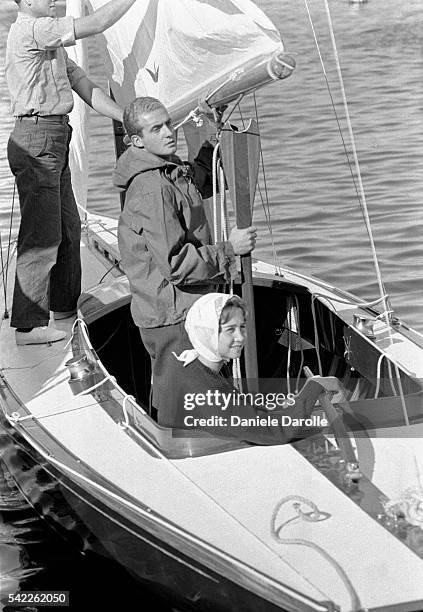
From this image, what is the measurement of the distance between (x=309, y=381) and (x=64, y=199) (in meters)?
1.63

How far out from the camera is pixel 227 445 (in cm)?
362

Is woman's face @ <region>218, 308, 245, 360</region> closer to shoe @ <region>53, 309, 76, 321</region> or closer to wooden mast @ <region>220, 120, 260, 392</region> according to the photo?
wooden mast @ <region>220, 120, 260, 392</region>

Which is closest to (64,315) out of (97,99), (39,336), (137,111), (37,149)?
(39,336)

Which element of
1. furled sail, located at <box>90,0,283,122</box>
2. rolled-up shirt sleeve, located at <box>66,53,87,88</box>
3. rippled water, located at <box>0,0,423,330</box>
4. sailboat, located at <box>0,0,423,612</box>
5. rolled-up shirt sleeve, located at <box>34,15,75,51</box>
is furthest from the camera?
rippled water, located at <box>0,0,423,330</box>

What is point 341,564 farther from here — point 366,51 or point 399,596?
point 366,51

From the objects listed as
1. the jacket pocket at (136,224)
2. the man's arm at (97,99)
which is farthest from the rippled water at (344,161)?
the jacket pocket at (136,224)

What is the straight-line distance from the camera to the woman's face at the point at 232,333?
3.56 metres

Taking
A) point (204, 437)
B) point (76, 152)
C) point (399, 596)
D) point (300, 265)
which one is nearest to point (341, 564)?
point (399, 596)

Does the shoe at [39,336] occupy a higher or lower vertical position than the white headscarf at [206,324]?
lower

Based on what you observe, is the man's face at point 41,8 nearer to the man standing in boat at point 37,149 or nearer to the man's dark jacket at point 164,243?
the man standing in boat at point 37,149

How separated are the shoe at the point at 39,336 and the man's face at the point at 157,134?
1110 millimetres

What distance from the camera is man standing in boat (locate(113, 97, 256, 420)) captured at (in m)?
3.80

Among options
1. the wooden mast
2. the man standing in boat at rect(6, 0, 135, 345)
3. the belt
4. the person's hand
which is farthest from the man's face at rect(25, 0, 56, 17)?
the person's hand

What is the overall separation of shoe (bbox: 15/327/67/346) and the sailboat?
0.13 feet
